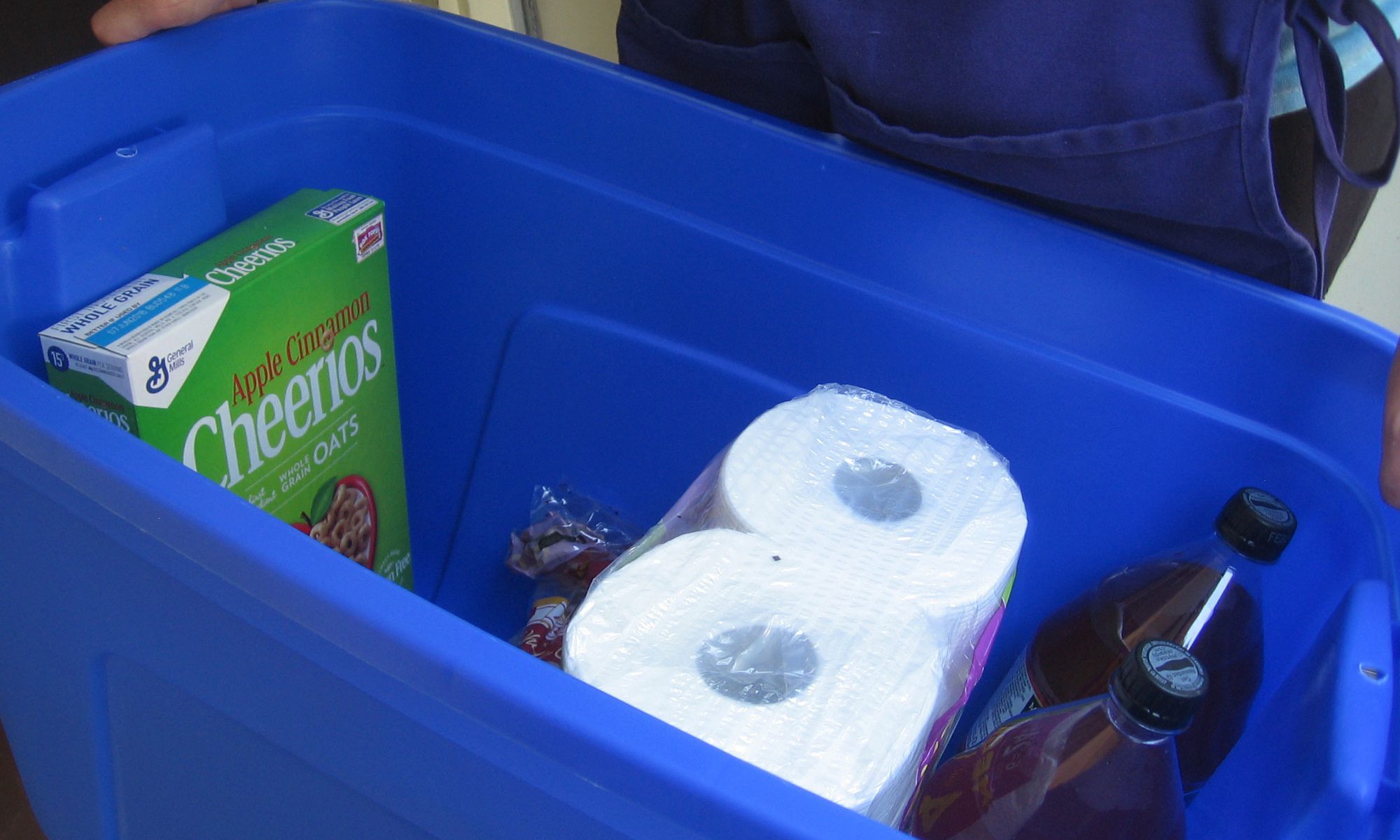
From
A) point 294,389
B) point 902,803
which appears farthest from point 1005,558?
point 294,389

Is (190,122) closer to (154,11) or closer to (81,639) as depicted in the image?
(154,11)

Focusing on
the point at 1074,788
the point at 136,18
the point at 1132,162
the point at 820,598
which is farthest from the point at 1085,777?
the point at 136,18

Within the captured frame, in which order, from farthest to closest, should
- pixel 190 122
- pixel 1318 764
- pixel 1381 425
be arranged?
1. pixel 190 122
2. pixel 1381 425
3. pixel 1318 764

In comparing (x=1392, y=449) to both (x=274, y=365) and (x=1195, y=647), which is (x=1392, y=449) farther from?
(x=274, y=365)

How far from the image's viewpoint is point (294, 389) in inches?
22.7

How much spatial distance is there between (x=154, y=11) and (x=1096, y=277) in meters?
0.49

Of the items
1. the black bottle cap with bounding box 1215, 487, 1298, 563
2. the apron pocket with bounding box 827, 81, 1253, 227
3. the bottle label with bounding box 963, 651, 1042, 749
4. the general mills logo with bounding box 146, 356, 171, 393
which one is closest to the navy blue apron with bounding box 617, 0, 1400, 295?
the apron pocket with bounding box 827, 81, 1253, 227

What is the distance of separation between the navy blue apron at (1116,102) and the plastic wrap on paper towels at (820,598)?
139 mm

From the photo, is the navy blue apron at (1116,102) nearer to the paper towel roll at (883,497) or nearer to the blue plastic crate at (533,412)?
the blue plastic crate at (533,412)

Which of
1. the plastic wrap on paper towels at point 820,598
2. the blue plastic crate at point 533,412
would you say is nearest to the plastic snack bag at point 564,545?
the blue plastic crate at point 533,412

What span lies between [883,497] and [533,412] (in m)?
0.32

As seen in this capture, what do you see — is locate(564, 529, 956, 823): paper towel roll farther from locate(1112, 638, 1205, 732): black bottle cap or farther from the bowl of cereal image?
Result: the bowl of cereal image

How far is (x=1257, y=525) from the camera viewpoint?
17.0 inches

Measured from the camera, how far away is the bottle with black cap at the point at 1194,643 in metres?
0.48
